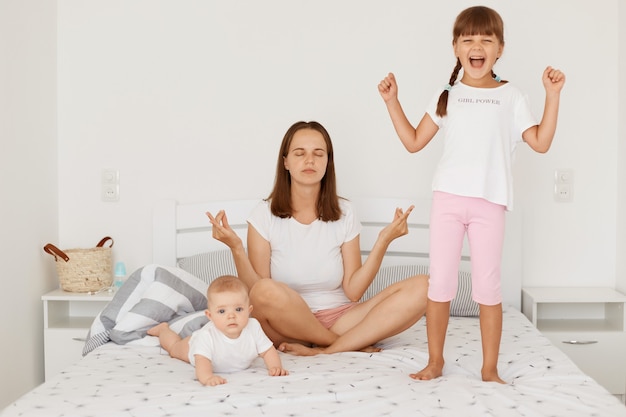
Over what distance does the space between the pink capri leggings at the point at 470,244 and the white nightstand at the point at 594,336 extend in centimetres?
98

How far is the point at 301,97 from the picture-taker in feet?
10.2

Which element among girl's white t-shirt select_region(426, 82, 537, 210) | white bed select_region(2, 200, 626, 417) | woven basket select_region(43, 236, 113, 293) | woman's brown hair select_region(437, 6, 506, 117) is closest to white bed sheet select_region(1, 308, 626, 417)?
white bed select_region(2, 200, 626, 417)

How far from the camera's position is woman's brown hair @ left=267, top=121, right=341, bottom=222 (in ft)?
7.98

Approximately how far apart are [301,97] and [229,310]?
1349mm

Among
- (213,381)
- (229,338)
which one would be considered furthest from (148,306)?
(213,381)

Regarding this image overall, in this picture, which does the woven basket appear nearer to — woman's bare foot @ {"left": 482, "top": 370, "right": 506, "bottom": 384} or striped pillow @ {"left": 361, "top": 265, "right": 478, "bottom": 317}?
striped pillow @ {"left": 361, "top": 265, "right": 478, "bottom": 317}

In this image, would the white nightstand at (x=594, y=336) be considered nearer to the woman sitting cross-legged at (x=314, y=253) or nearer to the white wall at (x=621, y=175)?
the white wall at (x=621, y=175)

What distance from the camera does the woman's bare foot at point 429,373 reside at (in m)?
1.95

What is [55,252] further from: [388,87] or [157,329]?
[388,87]

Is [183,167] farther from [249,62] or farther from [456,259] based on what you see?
[456,259]

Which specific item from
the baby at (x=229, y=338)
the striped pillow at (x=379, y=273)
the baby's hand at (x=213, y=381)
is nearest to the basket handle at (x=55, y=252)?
the striped pillow at (x=379, y=273)

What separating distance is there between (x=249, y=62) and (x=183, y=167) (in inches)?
19.7

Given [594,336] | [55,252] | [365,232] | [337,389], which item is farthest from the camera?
[365,232]

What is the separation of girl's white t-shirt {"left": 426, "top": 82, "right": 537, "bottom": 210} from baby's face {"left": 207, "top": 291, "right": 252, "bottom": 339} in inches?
22.8
